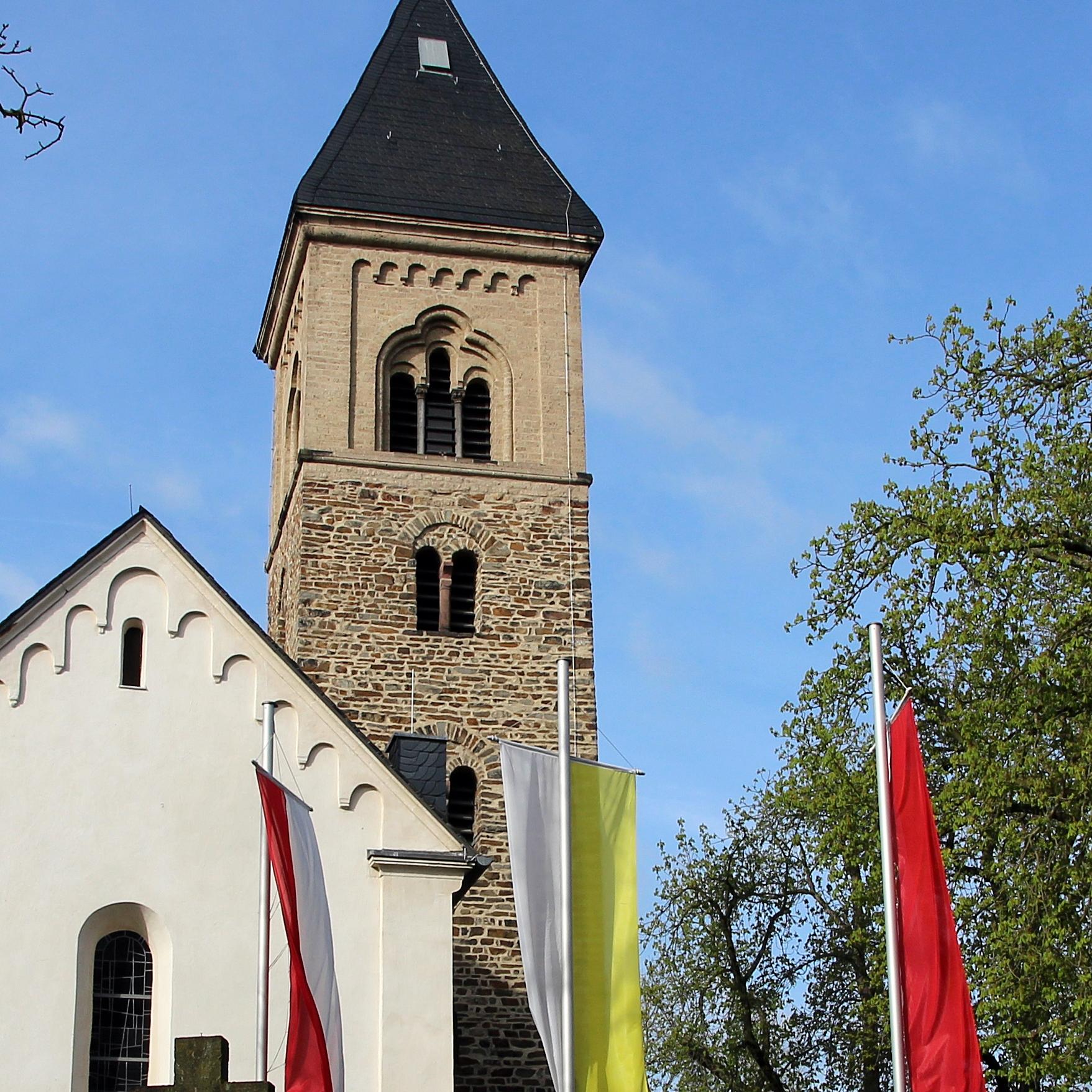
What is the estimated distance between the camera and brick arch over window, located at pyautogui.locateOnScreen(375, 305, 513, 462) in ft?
88.1

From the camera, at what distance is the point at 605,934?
543 inches

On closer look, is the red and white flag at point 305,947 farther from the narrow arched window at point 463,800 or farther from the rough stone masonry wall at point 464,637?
the narrow arched window at point 463,800

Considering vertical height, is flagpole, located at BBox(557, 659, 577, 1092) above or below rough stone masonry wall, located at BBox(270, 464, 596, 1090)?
below

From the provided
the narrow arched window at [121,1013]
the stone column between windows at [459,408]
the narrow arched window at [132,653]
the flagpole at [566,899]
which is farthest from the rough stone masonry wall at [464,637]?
the flagpole at [566,899]

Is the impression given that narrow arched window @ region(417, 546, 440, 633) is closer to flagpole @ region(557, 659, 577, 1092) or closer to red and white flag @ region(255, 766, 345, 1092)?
red and white flag @ region(255, 766, 345, 1092)

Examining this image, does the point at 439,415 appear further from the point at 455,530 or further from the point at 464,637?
the point at 464,637

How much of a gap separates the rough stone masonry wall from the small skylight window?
779cm

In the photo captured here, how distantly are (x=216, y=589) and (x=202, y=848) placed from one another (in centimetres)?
236

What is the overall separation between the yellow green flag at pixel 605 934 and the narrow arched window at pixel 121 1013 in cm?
447

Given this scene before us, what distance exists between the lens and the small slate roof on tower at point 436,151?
27875 millimetres

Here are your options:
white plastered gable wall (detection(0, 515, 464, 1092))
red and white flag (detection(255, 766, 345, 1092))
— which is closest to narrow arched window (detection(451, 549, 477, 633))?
white plastered gable wall (detection(0, 515, 464, 1092))

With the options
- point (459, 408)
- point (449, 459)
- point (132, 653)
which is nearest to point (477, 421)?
point (459, 408)

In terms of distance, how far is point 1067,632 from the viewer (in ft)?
63.2

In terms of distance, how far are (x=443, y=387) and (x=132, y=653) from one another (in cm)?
1053
